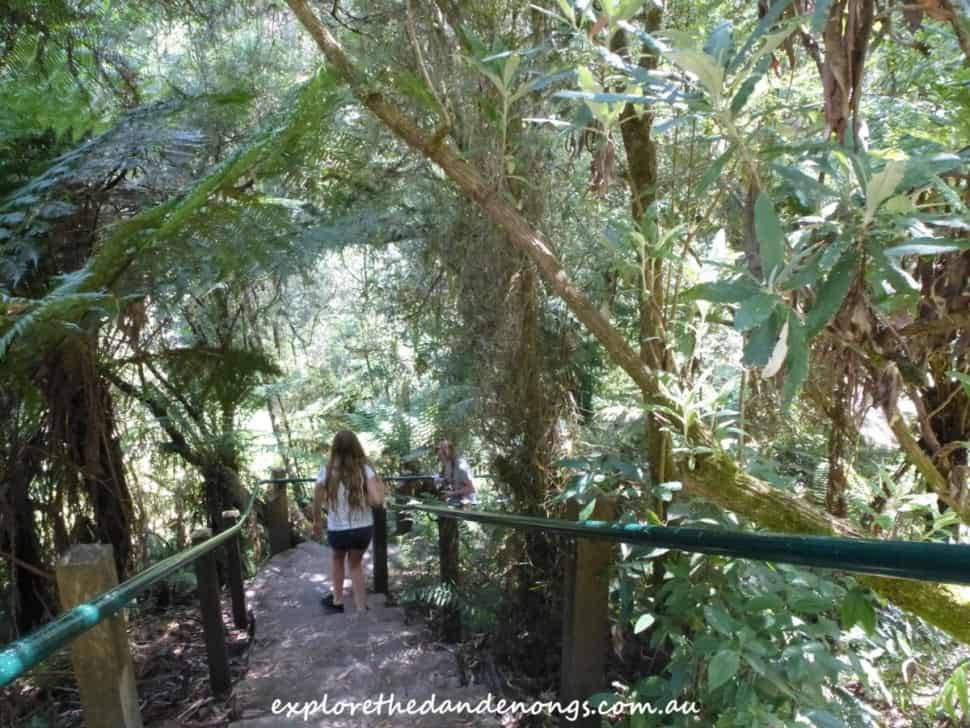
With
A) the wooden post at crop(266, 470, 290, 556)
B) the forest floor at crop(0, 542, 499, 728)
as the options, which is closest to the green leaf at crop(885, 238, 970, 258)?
the forest floor at crop(0, 542, 499, 728)

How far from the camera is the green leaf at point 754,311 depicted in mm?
1153

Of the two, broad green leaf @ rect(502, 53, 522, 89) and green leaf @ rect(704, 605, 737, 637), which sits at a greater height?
broad green leaf @ rect(502, 53, 522, 89)

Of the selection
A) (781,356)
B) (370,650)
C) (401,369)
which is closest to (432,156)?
(781,356)

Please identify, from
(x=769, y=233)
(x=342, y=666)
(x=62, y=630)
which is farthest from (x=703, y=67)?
(x=342, y=666)

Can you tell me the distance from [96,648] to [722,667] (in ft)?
4.41

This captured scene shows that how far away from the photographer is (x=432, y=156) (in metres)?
2.33

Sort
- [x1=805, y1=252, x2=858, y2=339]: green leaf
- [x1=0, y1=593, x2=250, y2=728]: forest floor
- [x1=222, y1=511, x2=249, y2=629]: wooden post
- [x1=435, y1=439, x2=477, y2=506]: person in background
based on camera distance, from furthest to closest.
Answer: [x1=435, y1=439, x2=477, y2=506]: person in background → [x1=222, y1=511, x2=249, y2=629]: wooden post → [x1=0, y1=593, x2=250, y2=728]: forest floor → [x1=805, y1=252, x2=858, y2=339]: green leaf

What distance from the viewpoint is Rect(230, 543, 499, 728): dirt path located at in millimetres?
2697

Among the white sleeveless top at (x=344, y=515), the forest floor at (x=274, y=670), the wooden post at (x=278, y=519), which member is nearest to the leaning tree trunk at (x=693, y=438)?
the forest floor at (x=274, y=670)

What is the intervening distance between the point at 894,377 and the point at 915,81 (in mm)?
1643

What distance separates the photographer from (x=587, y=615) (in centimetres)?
225

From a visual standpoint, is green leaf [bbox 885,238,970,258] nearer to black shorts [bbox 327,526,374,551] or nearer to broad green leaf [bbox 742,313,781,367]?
broad green leaf [bbox 742,313,781,367]

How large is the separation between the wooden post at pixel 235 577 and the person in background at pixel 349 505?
0.49m

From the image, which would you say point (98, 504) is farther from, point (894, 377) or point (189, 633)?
point (894, 377)
